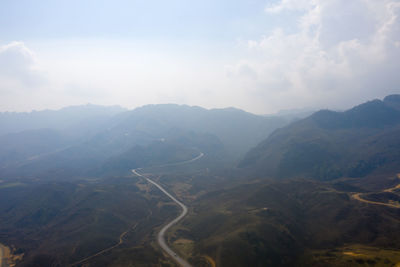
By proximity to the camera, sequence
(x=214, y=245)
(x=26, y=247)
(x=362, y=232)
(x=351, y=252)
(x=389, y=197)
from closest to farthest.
Answer: (x=351, y=252)
(x=214, y=245)
(x=362, y=232)
(x=26, y=247)
(x=389, y=197)

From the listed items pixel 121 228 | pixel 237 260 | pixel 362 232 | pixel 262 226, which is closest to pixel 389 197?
pixel 362 232

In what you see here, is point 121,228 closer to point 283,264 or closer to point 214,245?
point 214,245

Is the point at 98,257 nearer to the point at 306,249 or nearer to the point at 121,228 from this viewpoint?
the point at 121,228

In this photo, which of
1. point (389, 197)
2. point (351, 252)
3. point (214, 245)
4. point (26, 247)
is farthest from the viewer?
point (389, 197)

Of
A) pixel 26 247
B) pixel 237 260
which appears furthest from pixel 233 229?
pixel 26 247

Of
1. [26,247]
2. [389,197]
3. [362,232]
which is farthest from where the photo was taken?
[389,197]

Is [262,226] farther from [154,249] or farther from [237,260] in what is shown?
[154,249]

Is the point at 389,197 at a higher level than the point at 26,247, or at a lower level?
higher

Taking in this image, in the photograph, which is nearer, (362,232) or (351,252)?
(351,252)

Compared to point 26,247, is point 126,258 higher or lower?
higher

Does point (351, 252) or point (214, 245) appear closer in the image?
point (351, 252)
